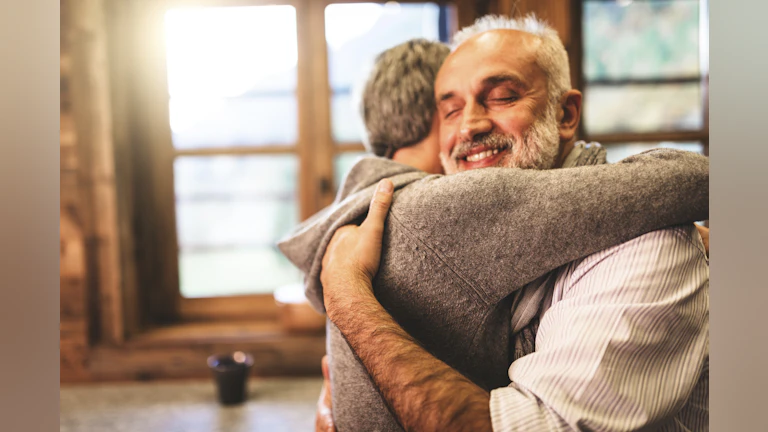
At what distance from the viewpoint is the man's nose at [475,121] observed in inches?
33.8

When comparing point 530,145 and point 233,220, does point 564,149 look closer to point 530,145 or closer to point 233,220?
point 530,145

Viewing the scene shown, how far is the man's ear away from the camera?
93 centimetres

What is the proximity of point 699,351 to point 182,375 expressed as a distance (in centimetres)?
210

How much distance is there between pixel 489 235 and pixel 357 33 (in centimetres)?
187

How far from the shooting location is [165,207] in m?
2.34

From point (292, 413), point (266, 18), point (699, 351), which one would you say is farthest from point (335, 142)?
point (699, 351)

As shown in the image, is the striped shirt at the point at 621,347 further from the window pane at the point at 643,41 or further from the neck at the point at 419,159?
the window pane at the point at 643,41

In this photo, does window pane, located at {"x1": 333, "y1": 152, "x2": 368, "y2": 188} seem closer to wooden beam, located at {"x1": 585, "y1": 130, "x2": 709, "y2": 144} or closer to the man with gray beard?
wooden beam, located at {"x1": 585, "y1": 130, "x2": 709, "y2": 144}

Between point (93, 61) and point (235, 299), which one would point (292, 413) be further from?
point (93, 61)

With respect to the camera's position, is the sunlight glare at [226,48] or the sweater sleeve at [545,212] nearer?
the sweater sleeve at [545,212]

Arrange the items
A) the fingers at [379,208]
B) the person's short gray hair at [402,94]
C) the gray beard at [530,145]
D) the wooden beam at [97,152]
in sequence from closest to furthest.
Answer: the fingers at [379,208] < the gray beard at [530,145] < the person's short gray hair at [402,94] < the wooden beam at [97,152]

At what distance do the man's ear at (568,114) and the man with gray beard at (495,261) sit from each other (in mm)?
28

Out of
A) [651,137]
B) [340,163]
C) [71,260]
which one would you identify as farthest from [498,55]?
[71,260]

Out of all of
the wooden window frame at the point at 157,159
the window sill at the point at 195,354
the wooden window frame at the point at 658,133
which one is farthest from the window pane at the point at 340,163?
the wooden window frame at the point at 658,133
